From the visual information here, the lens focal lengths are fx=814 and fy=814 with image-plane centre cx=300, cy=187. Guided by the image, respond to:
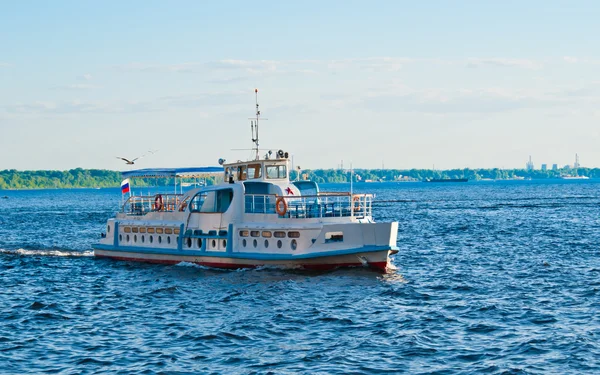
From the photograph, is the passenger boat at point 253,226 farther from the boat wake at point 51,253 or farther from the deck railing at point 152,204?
the boat wake at point 51,253

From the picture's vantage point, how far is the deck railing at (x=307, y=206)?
41.1 metres

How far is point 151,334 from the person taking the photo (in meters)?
28.0

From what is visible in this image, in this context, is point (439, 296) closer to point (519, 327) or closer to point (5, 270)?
point (519, 327)

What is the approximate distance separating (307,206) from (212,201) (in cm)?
574

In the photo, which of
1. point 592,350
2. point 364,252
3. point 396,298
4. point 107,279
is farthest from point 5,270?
point 592,350

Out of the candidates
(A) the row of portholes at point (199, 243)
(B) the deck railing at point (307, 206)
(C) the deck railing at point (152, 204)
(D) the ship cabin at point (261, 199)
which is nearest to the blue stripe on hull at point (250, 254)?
(A) the row of portholes at point (199, 243)

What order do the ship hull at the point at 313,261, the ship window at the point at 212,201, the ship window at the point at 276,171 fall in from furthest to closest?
1. the ship window at the point at 276,171
2. the ship window at the point at 212,201
3. the ship hull at the point at 313,261

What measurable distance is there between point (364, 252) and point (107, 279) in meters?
13.6

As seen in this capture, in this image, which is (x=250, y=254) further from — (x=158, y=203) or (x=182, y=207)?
(x=158, y=203)

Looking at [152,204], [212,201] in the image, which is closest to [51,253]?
[152,204]

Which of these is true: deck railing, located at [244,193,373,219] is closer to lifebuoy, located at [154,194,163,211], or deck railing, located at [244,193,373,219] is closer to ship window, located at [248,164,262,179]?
ship window, located at [248,164,262,179]

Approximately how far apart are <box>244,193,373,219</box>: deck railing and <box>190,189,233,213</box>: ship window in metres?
1.32

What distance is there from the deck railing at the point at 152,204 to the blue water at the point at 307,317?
3.65 m

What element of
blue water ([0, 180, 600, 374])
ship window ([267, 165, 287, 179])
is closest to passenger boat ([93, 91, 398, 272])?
ship window ([267, 165, 287, 179])
